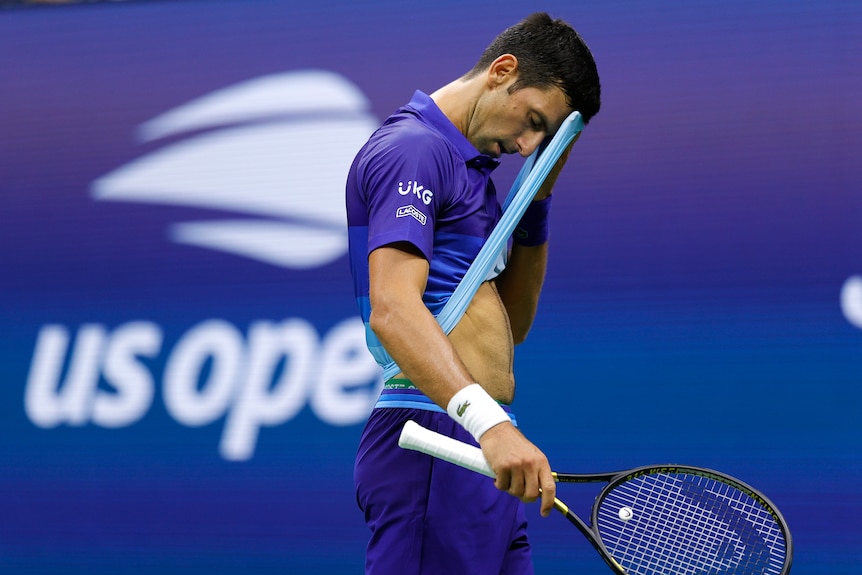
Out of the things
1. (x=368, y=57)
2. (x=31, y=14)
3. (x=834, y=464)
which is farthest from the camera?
(x=31, y=14)

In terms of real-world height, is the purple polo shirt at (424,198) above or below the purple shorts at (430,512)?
above

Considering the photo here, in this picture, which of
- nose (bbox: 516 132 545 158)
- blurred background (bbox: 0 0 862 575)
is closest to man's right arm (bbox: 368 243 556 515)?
nose (bbox: 516 132 545 158)

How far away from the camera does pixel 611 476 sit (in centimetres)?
227

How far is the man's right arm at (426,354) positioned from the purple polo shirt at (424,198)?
41 mm

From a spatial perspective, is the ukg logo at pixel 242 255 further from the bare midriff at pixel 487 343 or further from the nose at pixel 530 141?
the nose at pixel 530 141

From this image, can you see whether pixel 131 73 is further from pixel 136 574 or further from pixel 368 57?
pixel 136 574

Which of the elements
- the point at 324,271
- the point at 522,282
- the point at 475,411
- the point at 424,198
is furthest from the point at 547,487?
the point at 324,271

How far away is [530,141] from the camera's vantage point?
93.4 inches

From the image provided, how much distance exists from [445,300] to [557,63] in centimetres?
52

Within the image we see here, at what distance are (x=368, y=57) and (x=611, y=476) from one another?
7.02 ft

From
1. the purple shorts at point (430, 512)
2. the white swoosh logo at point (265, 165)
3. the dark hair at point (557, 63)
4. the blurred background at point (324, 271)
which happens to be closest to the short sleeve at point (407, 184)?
the dark hair at point (557, 63)

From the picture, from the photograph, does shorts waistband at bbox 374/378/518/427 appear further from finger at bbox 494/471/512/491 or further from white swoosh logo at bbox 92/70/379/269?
white swoosh logo at bbox 92/70/379/269

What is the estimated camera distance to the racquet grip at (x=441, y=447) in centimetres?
204

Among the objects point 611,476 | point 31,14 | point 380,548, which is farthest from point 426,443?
point 31,14
